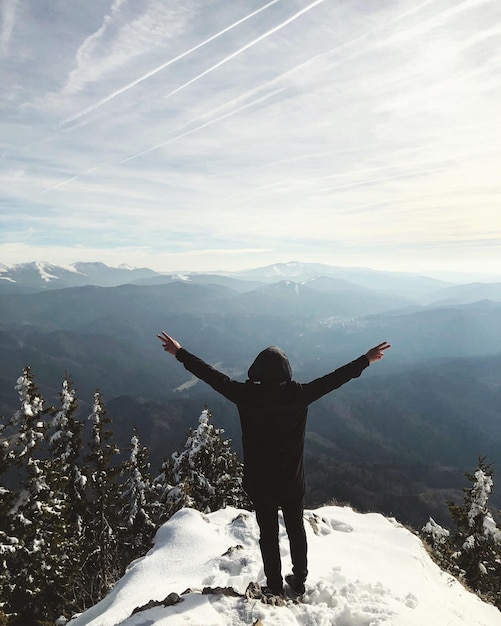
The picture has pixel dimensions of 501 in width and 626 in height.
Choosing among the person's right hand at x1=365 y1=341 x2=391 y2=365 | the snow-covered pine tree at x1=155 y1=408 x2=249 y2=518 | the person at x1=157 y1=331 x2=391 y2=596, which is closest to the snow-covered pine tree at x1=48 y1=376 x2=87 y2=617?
the snow-covered pine tree at x1=155 y1=408 x2=249 y2=518

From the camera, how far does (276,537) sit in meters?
5.07

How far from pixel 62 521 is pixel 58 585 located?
8.61ft

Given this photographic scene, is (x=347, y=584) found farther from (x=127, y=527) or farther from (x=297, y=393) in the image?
(x=127, y=527)

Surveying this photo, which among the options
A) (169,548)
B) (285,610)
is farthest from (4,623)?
Answer: (285,610)

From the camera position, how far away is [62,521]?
59.7 feet

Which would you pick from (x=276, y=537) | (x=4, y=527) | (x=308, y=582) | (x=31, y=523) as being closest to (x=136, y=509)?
(x=31, y=523)

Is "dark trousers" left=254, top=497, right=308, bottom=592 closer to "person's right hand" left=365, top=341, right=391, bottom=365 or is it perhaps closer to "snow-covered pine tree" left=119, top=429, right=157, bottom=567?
"person's right hand" left=365, top=341, right=391, bottom=365

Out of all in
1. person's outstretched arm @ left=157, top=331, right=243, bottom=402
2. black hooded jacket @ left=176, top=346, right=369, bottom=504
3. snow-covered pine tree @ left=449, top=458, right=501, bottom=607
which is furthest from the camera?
snow-covered pine tree @ left=449, top=458, right=501, bottom=607

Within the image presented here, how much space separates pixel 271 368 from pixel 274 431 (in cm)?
73

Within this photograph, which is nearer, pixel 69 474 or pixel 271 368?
pixel 271 368

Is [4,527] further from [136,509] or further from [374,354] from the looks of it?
[374,354]

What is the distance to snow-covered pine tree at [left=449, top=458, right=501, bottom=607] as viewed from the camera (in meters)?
19.7

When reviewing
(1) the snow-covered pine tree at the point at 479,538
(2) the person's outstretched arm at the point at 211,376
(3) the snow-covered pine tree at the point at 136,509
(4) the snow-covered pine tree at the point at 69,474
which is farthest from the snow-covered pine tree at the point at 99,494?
(2) the person's outstretched arm at the point at 211,376

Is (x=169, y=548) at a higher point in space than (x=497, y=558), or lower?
higher
